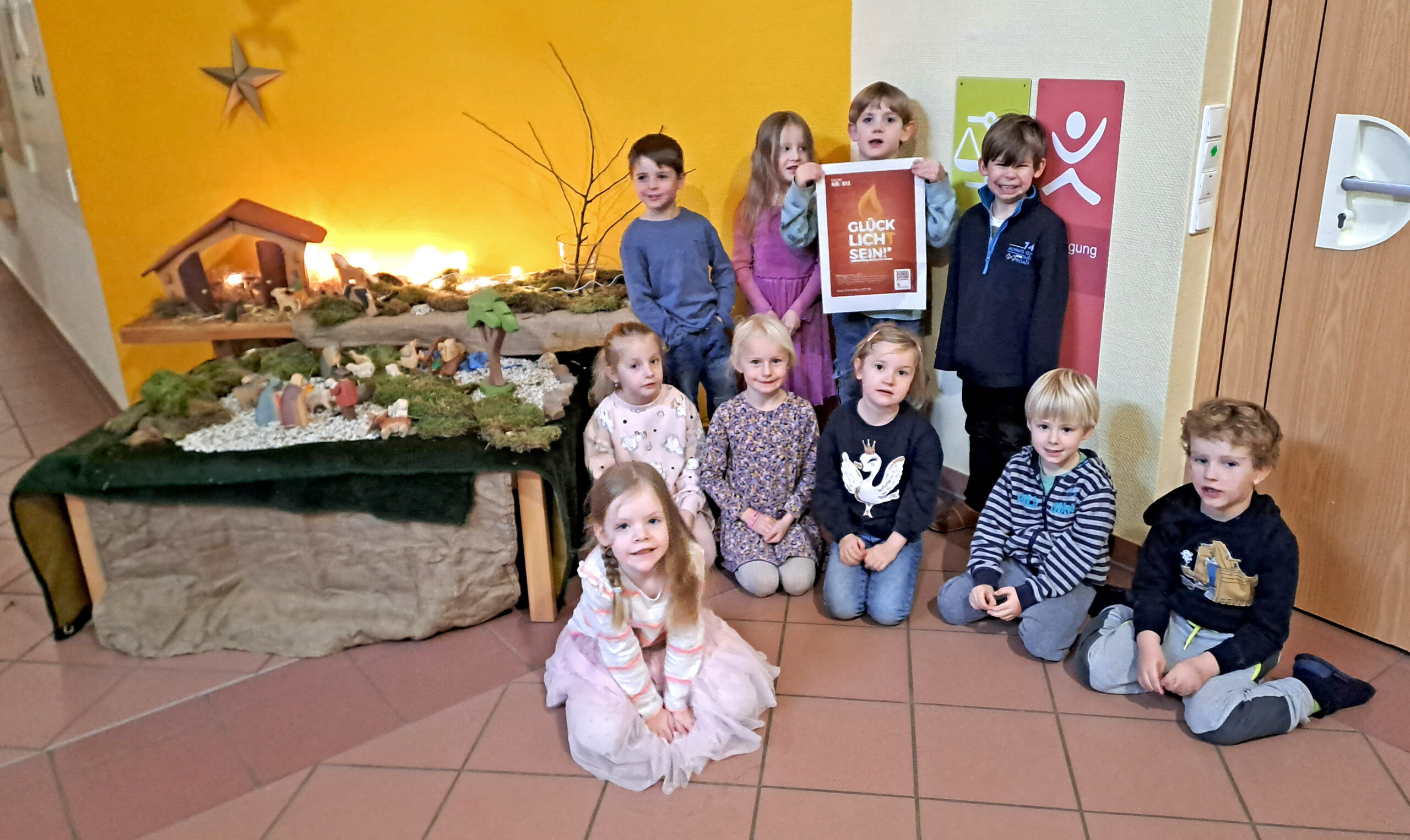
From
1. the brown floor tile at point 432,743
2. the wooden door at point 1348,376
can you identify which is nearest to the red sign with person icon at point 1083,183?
the wooden door at point 1348,376

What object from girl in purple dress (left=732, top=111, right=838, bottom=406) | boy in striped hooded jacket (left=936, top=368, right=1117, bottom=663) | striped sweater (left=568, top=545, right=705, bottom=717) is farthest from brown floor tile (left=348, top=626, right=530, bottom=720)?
girl in purple dress (left=732, top=111, right=838, bottom=406)

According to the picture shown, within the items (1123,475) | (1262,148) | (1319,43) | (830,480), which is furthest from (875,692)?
(1319,43)

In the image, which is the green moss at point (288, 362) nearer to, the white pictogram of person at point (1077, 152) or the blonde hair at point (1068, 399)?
the blonde hair at point (1068, 399)

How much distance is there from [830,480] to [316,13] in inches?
103

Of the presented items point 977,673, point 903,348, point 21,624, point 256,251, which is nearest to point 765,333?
point 903,348

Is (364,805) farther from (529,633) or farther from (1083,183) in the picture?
(1083,183)

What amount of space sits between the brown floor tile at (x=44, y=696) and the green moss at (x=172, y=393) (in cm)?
80

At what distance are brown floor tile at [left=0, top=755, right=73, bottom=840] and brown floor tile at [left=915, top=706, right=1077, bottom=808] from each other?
2077mm

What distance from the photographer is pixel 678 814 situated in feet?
7.77

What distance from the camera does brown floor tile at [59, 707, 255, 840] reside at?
95.9 inches

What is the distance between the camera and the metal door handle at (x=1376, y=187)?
2498 mm

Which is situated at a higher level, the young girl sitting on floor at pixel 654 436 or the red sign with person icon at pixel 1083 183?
the red sign with person icon at pixel 1083 183

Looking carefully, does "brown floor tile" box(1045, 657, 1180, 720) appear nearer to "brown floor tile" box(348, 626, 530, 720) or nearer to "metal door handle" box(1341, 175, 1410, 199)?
"metal door handle" box(1341, 175, 1410, 199)

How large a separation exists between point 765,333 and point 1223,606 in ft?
4.86
